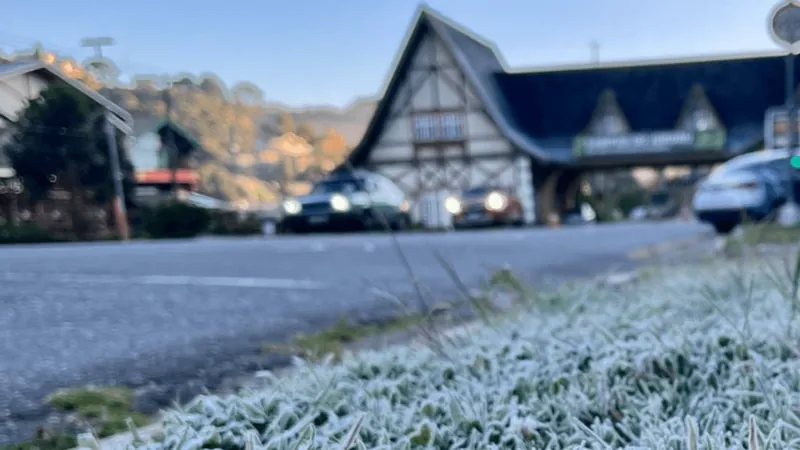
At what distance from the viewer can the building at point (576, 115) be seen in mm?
2801

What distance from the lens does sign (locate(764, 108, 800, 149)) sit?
9.28 ft

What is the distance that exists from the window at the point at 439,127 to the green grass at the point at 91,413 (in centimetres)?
157

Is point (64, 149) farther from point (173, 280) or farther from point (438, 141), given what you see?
point (438, 141)

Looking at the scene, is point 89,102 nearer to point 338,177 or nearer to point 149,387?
point 149,387

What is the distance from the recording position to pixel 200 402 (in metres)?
1.18

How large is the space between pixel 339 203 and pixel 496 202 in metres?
1.68

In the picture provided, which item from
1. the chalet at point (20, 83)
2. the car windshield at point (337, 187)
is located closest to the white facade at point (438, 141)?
the car windshield at point (337, 187)

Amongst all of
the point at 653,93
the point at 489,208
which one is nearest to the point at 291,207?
the point at 653,93

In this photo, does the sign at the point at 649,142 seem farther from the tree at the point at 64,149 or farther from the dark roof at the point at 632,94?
the tree at the point at 64,149

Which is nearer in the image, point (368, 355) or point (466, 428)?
point (466, 428)

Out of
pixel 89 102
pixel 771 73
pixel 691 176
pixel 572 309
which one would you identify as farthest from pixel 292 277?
pixel 771 73

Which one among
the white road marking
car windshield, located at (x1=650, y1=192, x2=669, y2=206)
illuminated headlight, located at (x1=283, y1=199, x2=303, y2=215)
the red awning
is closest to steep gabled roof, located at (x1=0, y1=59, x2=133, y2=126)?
the red awning

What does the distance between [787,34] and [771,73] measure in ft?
3.16

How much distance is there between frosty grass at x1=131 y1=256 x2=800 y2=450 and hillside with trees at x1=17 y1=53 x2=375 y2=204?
595mm
